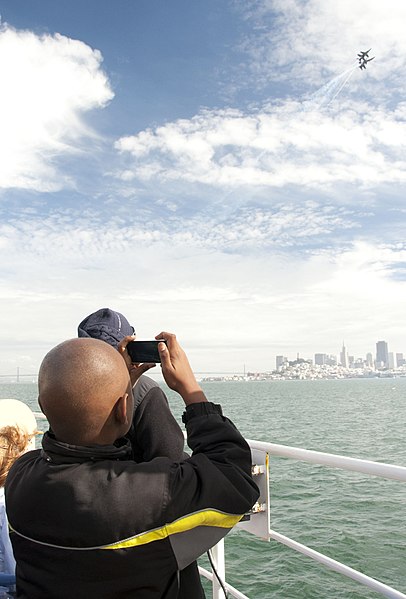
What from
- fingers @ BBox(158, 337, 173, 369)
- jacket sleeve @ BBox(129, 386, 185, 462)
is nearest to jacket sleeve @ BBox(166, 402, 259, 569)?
fingers @ BBox(158, 337, 173, 369)

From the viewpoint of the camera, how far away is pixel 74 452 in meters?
1.32

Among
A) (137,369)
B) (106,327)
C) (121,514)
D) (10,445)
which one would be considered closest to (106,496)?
(121,514)

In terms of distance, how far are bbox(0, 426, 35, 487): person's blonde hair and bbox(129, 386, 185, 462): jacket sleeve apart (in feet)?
2.14

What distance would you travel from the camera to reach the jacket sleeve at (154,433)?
1828 mm

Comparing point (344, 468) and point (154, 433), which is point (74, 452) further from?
point (344, 468)

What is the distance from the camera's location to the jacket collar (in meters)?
1.32

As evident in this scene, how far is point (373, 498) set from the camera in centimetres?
1691

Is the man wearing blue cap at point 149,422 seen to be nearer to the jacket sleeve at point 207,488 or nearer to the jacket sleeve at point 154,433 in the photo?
the jacket sleeve at point 154,433

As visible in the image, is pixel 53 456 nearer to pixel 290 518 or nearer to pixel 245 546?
pixel 245 546

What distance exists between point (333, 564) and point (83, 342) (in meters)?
1.86

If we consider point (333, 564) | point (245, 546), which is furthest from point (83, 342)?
point (245, 546)

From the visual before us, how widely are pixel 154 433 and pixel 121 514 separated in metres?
0.62

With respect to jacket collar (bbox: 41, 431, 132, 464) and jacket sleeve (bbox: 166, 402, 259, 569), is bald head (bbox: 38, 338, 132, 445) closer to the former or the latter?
jacket collar (bbox: 41, 431, 132, 464)

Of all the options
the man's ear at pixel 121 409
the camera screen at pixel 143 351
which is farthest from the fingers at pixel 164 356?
the man's ear at pixel 121 409
